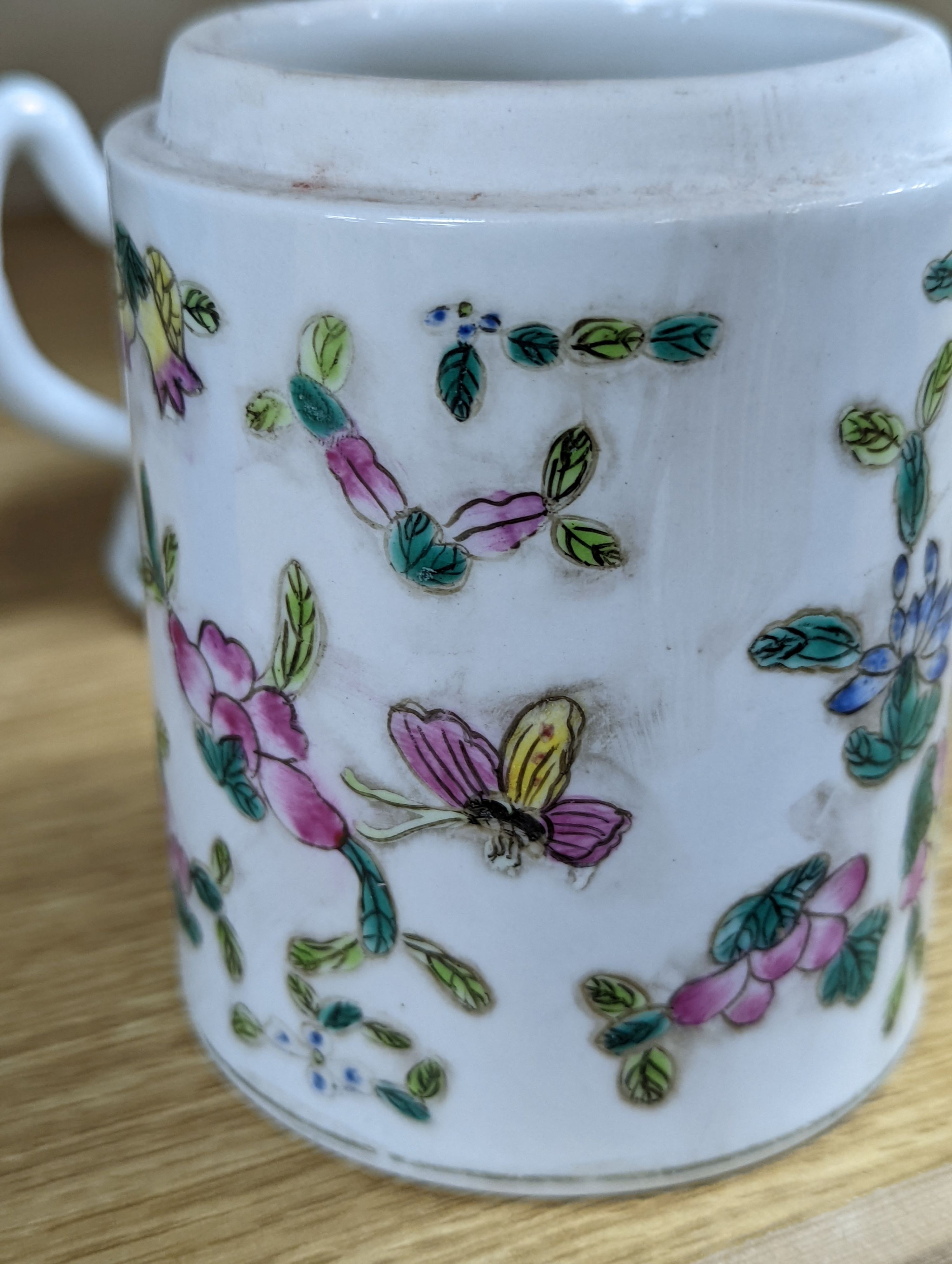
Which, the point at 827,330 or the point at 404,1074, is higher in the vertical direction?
the point at 827,330

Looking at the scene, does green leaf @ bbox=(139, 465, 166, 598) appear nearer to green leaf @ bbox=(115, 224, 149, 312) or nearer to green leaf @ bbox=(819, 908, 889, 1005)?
green leaf @ bbox=(115, 224, 149, 312)

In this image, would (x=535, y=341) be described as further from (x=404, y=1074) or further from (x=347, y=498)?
(x=404, y=1074)

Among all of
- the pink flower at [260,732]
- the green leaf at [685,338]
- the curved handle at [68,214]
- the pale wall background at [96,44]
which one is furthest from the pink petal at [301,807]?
the pale wall background at [96,44]

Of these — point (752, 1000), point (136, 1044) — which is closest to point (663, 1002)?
point (752, 1000)

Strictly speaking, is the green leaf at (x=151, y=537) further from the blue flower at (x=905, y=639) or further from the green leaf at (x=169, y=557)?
the blue flower at (x=905, y=639)

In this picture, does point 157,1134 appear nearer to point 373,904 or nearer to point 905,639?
point 373,904

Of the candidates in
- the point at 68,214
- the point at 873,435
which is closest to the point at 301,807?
the point at 873,435
